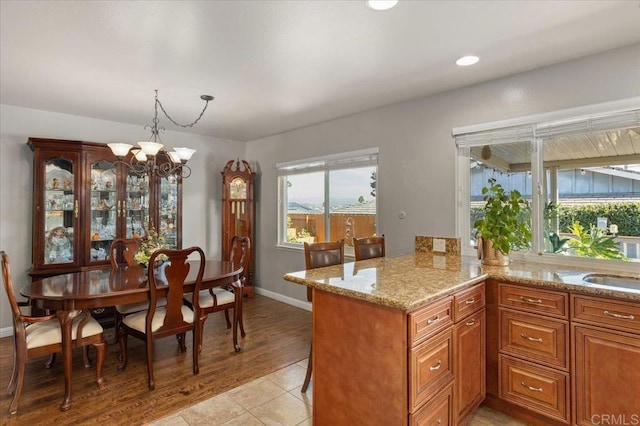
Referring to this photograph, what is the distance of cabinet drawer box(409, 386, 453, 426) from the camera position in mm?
1558

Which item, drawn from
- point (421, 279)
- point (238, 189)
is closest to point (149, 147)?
point (238, 189)

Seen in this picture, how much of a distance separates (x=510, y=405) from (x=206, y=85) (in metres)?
3.42

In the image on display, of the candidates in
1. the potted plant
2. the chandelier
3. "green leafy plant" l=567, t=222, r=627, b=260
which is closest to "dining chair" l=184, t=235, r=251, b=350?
the chandelier

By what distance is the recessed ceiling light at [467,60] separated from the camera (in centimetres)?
244

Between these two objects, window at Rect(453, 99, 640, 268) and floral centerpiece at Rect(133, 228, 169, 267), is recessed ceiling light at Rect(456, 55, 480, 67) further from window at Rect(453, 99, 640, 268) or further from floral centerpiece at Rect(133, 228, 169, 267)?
floral centerpiece at Rect(133, 228, 169, 267)

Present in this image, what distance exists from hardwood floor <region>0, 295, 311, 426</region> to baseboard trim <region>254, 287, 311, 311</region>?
0.64m

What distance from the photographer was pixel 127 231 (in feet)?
13.6

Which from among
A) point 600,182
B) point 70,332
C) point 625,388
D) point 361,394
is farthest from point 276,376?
point 600,182

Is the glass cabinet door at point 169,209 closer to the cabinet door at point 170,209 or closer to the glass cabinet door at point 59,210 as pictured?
the cabinet door at point 170,209

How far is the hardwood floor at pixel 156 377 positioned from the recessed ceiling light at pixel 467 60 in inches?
111

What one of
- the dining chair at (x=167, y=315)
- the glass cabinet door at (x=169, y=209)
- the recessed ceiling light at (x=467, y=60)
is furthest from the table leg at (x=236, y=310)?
the recessed ceiling light at (x=467, y=60)

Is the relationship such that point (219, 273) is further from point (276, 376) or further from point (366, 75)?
point (366, 75)

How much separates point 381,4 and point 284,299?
396 cm

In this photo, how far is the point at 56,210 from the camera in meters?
3.71
